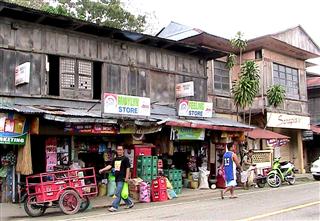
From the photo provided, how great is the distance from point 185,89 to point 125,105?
4.26m

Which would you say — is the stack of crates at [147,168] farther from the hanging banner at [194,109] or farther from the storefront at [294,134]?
the storefront at [294,134]

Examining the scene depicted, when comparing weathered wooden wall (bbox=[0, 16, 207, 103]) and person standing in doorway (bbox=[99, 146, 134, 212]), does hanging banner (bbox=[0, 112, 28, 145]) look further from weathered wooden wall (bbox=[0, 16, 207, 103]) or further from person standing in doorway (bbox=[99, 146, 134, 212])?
person standing in doorway (bbox=[99, 146, 134, 212])

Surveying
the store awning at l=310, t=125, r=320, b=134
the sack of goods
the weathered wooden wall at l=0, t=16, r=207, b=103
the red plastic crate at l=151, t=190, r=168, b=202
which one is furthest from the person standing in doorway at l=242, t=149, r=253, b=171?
the store awning at l=310, t=125, r=320, b=134

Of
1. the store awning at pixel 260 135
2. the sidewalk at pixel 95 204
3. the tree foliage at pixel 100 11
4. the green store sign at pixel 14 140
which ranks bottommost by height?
the sidewalk at pixel 95 204

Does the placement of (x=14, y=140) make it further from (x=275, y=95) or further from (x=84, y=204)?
(x=275, y=95)

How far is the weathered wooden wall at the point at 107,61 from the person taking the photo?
13469 mm

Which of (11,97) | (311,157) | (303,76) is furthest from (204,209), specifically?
(311,157)

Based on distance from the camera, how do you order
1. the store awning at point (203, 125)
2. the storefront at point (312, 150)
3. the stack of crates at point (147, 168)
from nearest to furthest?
the stack of crates at point (147, 168) → the store awning at point (203, 125) → the storefront at point (312, 150)

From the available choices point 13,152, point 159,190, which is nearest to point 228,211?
point 159,190

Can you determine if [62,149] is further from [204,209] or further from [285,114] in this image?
[285,114]

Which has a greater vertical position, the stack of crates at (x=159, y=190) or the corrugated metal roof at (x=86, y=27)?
the corrugated metal roof at (x=86, y=27)

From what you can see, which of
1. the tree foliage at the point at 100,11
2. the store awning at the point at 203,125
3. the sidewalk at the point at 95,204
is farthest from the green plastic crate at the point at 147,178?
the tree foliage at the point at 100,11

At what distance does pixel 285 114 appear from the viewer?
23344mm

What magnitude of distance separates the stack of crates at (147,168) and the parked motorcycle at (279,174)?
5496mm
